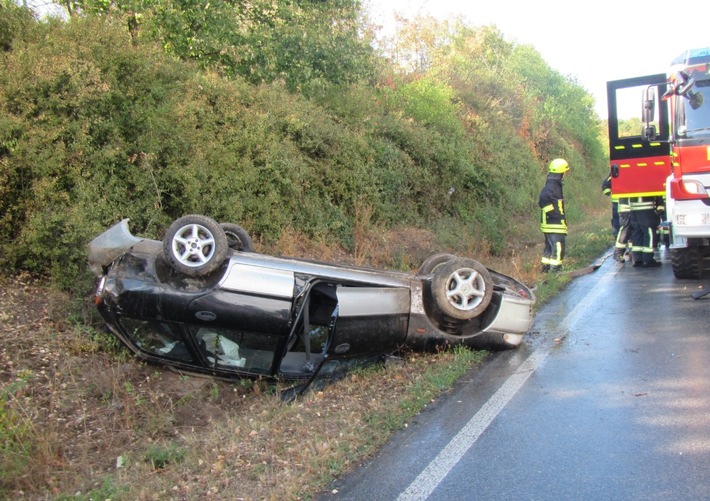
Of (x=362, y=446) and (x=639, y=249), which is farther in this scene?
(x=639, y=249)

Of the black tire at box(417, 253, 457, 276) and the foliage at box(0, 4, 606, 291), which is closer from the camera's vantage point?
the black tire at box(417, 253, 457, 276)

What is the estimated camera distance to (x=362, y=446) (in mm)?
4383

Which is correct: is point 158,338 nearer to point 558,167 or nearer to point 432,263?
point 432,263

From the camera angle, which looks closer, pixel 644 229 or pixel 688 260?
pixel 688 260

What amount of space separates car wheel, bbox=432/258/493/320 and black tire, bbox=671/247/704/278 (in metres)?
5.20

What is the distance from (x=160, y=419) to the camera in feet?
17.0

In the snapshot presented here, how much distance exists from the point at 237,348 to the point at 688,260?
Answer: 7397mm

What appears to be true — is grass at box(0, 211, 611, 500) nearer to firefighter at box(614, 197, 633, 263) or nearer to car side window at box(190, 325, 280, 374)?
car side window at box(190, 325, 280, 374)

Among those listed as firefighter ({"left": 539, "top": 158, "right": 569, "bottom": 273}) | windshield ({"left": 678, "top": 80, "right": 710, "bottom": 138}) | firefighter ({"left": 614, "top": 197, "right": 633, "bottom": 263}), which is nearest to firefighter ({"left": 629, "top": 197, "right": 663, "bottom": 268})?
firefighter ({"left": 614, "top": 197, "right": 633, "bottom": 263})

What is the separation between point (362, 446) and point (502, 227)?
1247 centimetres

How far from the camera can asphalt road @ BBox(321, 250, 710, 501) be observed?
12.2ft

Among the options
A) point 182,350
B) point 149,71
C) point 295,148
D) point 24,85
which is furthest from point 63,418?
point 295,148

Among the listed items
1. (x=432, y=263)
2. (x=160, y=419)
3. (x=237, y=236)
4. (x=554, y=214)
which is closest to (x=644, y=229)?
(x=554, y=214)

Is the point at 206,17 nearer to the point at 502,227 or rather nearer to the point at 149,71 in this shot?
the point at 149,71
